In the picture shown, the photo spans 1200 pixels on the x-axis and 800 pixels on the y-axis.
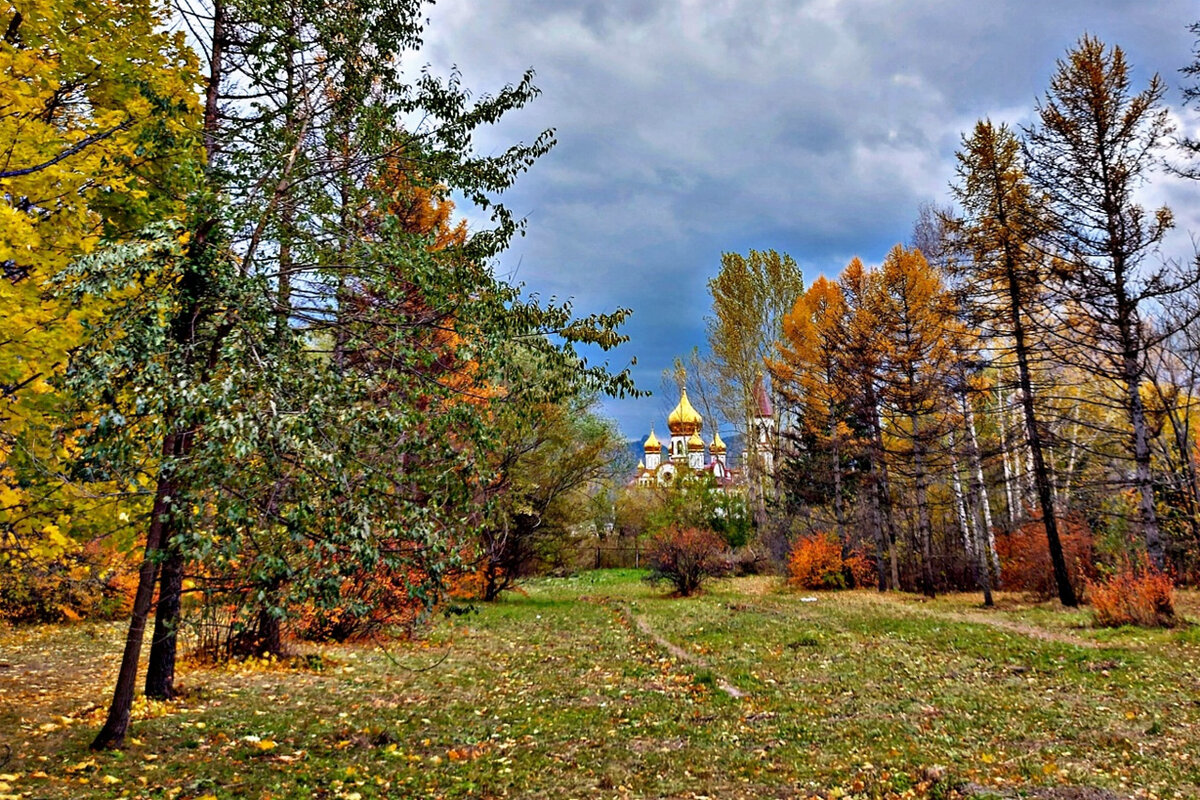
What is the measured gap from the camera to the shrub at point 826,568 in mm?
22781

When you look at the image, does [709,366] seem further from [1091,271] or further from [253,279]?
[253,279]

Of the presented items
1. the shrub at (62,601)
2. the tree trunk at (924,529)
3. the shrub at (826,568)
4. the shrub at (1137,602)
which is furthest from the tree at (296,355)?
the shrub at (826,568)

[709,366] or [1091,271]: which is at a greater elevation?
[709,366]

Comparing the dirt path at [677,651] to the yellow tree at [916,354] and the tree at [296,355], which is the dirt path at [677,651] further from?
the yellow tree at [916,354]

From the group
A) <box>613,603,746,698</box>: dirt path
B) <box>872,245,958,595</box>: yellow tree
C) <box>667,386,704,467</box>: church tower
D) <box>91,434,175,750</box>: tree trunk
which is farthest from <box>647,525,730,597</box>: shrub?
<box>667,386,704,467</box>: church tower

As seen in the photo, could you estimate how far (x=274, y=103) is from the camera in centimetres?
740

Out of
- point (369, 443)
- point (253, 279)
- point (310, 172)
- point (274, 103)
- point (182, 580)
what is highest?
point (274, 103)

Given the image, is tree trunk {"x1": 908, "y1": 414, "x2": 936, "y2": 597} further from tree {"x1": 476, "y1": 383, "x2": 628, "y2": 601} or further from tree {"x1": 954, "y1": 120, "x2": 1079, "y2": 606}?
tree {"x1": 476, "y1": 383, "x2": 628, "y2": 601}

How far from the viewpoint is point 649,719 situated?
6910 millimetres

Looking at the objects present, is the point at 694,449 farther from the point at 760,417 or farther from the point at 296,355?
the point at 296,355

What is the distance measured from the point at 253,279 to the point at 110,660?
8.36 metres

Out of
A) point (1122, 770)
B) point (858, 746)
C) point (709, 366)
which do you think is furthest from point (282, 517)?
point (709, 366)

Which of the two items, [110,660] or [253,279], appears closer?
[253,279]

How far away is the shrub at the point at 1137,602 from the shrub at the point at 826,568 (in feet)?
34.8
